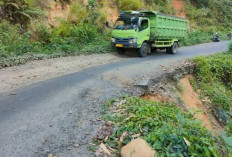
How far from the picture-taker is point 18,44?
10922 millimetres

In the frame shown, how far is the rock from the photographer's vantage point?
12.2 ft

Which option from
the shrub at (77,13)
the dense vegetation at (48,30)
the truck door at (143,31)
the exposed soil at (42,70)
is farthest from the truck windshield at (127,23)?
the shrub at (77,13)

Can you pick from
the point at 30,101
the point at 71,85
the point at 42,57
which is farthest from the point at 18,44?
the point at 30,101

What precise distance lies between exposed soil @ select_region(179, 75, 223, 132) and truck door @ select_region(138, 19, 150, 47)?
3.72 metres

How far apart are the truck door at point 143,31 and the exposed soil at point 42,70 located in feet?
6.78

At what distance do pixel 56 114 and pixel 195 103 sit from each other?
640 centimetres

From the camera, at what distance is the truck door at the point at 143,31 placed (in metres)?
13.0

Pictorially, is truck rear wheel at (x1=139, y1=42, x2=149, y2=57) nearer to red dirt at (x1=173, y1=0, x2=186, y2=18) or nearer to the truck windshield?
the truck windshield

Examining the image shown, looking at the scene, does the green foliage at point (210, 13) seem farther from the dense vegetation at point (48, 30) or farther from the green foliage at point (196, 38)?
the dense vegetation at point (48, 30)

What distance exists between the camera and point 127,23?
43.6 ft

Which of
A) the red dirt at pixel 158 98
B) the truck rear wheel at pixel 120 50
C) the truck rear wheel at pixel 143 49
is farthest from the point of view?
the truck rear wheel at pixel 120 50

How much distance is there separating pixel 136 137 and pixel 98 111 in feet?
4.88

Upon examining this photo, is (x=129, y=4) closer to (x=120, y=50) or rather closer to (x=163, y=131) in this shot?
(x=120, y=50)

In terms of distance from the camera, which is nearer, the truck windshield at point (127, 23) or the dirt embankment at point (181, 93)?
the dirt embankment at point (181, 93)
